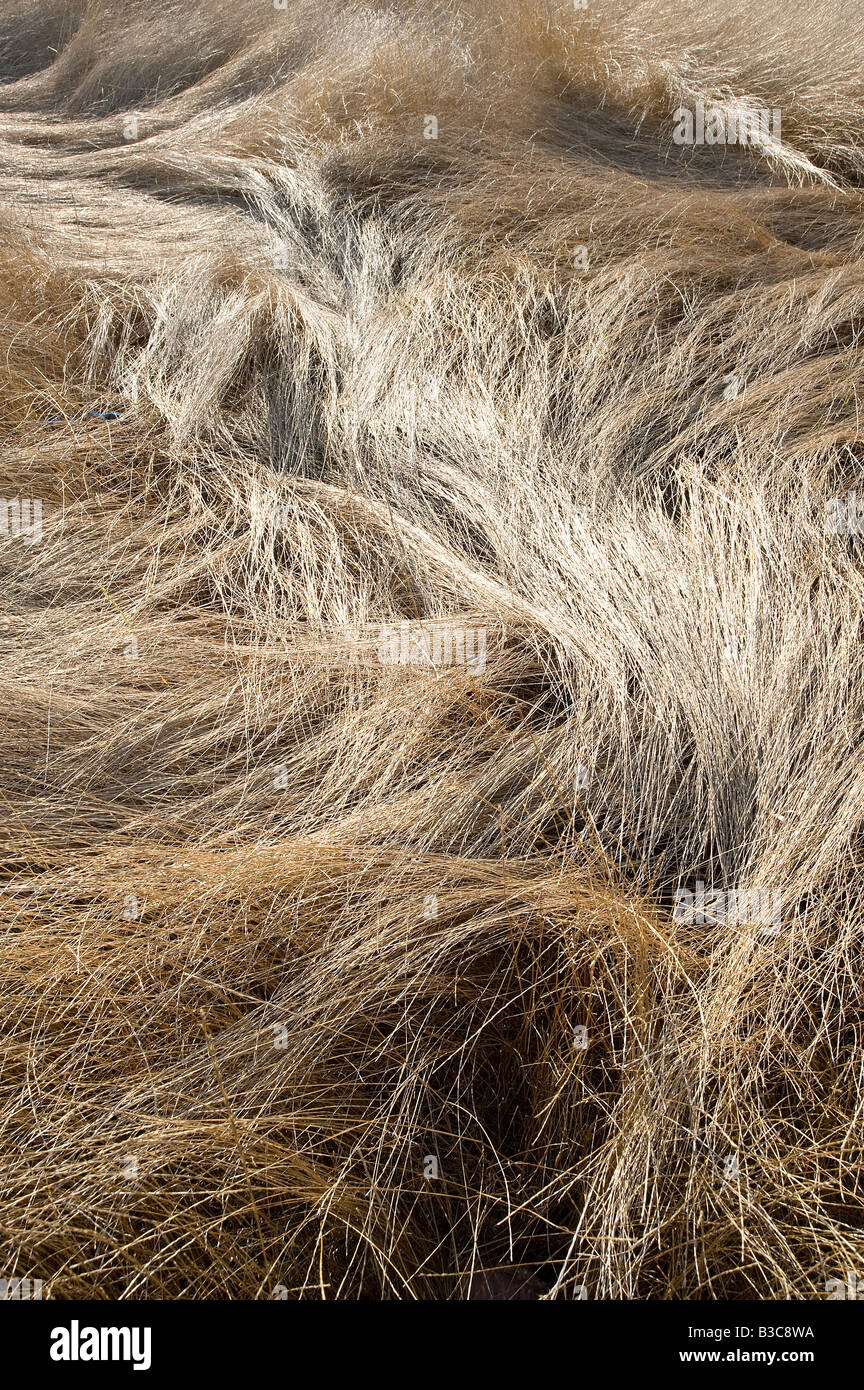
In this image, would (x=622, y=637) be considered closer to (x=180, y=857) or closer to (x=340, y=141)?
(x=180, y=857)

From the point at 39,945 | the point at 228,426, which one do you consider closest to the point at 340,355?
the point at 228,426

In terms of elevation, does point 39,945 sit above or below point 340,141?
below

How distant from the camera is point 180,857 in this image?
1.55 m

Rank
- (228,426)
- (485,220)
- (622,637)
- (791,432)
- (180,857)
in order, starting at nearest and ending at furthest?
(180,857) < (622,637) < (791,432) < (228,426) < (485,220)

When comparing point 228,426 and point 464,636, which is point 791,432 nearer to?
point 464,636

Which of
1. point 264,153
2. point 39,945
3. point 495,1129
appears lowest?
point 495,1129

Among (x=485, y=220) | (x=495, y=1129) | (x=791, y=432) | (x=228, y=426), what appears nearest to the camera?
(x=495, y=1129)

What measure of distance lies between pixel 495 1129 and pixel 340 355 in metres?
2.29

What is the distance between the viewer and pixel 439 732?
70.9 inches

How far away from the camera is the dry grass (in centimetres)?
121

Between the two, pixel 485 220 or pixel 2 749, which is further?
pixel 485 220

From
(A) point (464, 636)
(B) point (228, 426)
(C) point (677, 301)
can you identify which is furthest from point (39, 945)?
(C) point (677, 301)

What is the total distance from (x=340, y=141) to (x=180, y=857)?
349 cm

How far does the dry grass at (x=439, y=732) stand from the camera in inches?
47.7
